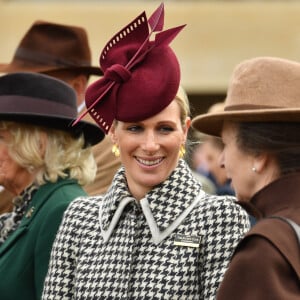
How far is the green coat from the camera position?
5242mm

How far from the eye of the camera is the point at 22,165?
559 centimetres

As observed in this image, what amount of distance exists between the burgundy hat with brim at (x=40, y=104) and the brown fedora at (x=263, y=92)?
1430 mm

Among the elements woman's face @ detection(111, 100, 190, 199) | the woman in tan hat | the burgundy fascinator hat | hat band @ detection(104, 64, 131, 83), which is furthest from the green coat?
the woman in tan hat

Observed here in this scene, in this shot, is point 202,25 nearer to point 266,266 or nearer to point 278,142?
point 278,142

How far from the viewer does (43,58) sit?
7160 mm

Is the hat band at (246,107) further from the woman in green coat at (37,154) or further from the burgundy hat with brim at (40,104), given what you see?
the burgundy hat with brim at (40,104)

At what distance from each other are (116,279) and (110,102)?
2.12 feet

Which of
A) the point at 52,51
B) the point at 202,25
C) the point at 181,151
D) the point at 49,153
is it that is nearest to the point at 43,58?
the point at 52,51

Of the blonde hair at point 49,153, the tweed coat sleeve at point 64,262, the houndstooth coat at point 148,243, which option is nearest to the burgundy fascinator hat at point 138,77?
the houndstooth coat at point 148,243

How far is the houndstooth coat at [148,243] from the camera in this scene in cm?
455

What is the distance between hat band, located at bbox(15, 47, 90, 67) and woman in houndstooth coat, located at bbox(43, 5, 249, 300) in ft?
7.20

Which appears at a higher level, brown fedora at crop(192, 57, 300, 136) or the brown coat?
brown fedora at crop(192, 57, 300, 136)

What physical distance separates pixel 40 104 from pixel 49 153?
0.23 m

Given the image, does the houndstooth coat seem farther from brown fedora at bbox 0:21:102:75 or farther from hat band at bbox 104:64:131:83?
brown fedora at bbox 0:21:102:75
